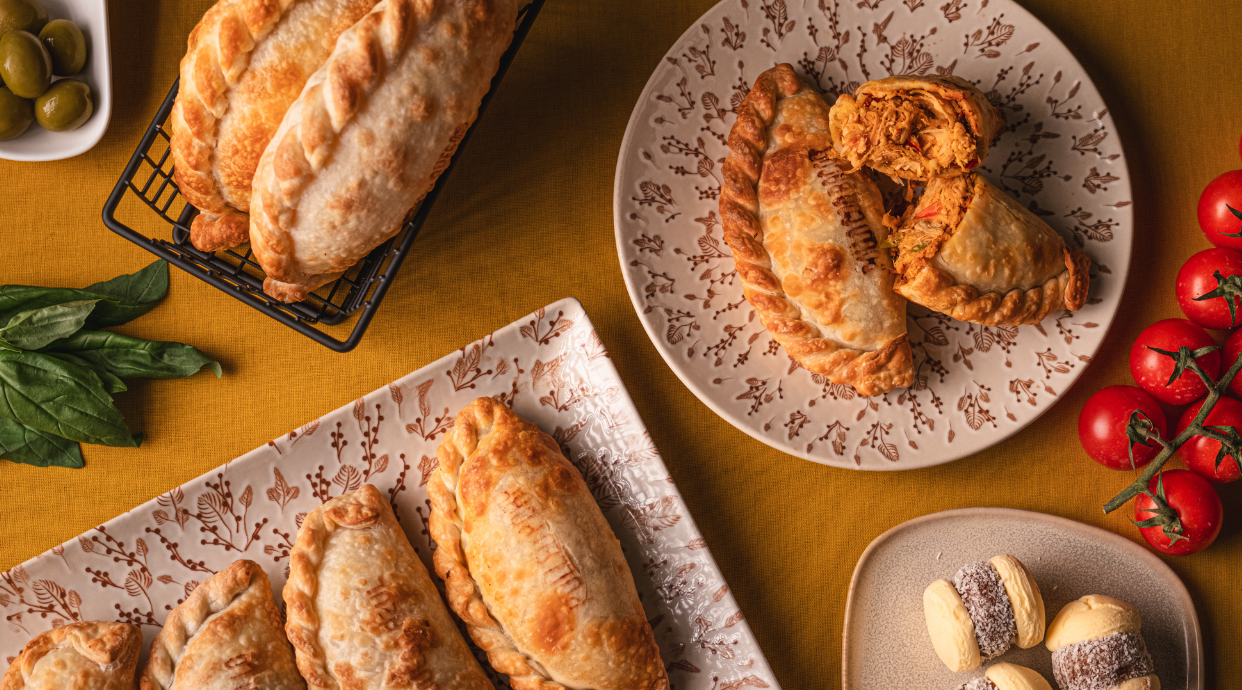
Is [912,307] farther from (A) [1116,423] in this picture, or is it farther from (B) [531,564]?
(B) [531,564]

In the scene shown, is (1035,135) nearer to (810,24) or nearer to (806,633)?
(810,24)

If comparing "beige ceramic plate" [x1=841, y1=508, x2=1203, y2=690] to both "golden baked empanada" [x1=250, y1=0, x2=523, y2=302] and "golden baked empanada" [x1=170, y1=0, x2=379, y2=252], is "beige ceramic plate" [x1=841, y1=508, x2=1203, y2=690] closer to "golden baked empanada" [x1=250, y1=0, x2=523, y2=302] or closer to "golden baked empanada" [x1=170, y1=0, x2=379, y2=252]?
"golden baked empanada" [x1=250, y1=0, x2=523, y2=302]

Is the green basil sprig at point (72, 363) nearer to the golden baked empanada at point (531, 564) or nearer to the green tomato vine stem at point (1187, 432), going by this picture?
the golden baked empanada at point (531, 564)

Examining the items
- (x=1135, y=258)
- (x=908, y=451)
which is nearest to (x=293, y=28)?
(x=908, y=451)

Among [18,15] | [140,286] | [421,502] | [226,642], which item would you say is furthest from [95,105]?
[226,642]

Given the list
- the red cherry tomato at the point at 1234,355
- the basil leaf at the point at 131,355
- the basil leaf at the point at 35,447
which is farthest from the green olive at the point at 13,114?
the red cherry tomato at the point at 1234,355
